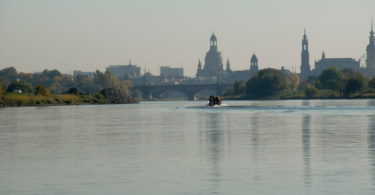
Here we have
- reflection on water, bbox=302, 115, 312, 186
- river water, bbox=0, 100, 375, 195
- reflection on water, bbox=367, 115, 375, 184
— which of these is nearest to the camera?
river water, bbox=0, 100, 375, 195

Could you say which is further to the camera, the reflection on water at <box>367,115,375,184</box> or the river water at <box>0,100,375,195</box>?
the reflection on water at <box>367,115,375,184</box>

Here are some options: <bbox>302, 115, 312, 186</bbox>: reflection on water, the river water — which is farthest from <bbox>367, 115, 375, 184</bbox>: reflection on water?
<bbox>302, 115, 312, 186</bbox>: reflection on water

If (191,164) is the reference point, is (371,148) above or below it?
above

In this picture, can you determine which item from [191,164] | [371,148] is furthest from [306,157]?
[191,164]

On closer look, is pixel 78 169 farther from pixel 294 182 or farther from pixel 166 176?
pixel 294 182

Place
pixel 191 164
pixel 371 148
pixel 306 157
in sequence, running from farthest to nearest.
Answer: pixel 371 148 → pixel 306 157 → pixel 191 164

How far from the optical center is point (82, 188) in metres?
29.4

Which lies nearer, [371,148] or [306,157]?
[306,157]

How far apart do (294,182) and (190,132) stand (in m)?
32.1

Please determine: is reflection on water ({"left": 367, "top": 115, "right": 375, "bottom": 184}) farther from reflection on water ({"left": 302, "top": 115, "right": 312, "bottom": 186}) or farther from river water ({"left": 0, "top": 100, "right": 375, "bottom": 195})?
reflection on water ({"left": 302, "top": 115, "right": 312, "bottom": 186})

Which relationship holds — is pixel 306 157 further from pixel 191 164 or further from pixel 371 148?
pixel 191 164

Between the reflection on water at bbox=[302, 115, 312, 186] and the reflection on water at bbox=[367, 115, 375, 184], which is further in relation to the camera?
the reflection on water at bbox=[367, 115, 375, 184]

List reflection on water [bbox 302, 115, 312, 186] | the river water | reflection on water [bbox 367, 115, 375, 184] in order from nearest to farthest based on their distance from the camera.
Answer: the river water → reflection on water [bbox 302, 115, 312, 186] → reflection on water [bbox 367, 115, 375, 184]

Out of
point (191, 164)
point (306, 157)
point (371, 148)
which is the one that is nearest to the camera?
point (191, 164)
